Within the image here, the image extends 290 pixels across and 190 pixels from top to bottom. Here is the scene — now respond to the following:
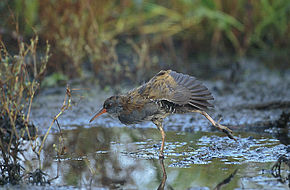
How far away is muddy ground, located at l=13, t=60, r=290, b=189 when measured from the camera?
12.4ft

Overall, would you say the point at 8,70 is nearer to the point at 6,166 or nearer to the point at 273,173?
the point at 6,166

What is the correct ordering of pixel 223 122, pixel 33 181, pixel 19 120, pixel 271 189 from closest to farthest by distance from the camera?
pixel 271 189 → pixel 33 181 → pixel 19 120 → pixel 223 122

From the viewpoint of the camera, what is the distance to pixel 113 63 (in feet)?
25.5

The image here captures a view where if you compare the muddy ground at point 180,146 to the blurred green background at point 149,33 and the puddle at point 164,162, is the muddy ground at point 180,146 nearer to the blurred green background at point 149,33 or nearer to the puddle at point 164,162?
the puddle at point 164,162

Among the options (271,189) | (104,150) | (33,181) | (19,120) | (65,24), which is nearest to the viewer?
(271,189)

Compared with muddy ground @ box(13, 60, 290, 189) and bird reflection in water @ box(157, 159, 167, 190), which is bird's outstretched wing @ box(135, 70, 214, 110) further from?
bird reflection in water @ box(157, 159, 167, 190)

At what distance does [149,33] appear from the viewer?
32.0 feet

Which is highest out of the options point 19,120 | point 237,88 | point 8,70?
point 8,70

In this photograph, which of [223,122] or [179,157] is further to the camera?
[223,122]

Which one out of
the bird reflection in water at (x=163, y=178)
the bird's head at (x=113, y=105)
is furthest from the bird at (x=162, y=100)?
the bird reflection in water at (x=163, y=178)

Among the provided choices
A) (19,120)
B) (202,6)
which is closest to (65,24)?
(202,6)

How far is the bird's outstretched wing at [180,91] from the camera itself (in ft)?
15.6

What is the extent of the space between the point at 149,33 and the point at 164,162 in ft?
18.8

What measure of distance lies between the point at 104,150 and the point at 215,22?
17.2 feet
